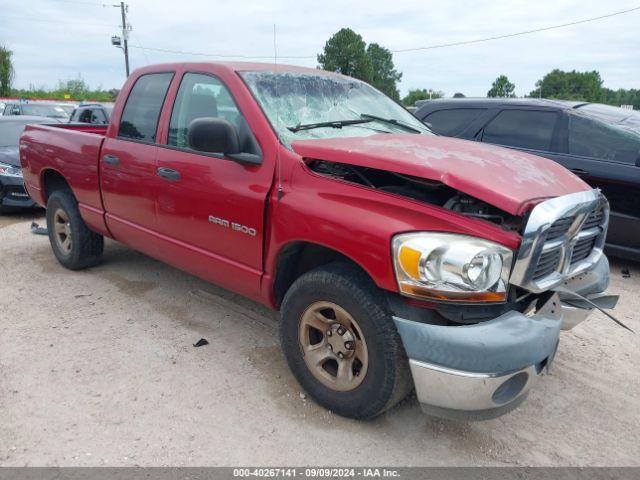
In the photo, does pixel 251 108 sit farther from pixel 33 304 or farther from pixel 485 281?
pixel 33 304

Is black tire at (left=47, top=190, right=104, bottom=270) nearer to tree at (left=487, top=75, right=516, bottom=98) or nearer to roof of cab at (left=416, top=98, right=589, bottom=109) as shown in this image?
roof of cab at (left=416, top=98, right=589, bottom=109)

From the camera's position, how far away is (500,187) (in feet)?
7.64

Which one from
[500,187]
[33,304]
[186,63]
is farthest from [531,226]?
[33,304]

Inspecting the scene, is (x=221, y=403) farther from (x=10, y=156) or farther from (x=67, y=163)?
(x=10, y=156)

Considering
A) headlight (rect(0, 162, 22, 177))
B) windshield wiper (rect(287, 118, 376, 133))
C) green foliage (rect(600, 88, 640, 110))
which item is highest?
green foliage (rect(600, 88, 640, 110))

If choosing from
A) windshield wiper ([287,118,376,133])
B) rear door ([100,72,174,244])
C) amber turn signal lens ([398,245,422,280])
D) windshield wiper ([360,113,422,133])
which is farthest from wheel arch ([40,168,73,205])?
amber turn signal lens ([398,245,422,280])

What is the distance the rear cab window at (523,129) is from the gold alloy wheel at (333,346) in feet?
13.2

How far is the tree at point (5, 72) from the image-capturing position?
4109cm

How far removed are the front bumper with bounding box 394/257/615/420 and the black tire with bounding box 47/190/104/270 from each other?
3.64m

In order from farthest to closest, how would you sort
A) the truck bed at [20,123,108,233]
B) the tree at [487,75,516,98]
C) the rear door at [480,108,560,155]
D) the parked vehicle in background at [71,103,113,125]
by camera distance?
1. the tree at [487,75,516,98]
2. the parked vehicle in background at [71,103,113,125]
3. the rear door at [480,108,560,155]
4. the truck bed at [20,123,108,233]

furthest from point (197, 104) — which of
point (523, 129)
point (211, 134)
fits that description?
point (523, 129)

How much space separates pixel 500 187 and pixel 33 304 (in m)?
3.83

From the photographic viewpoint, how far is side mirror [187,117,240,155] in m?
2.84

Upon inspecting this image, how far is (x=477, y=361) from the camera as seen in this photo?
7.14ft
